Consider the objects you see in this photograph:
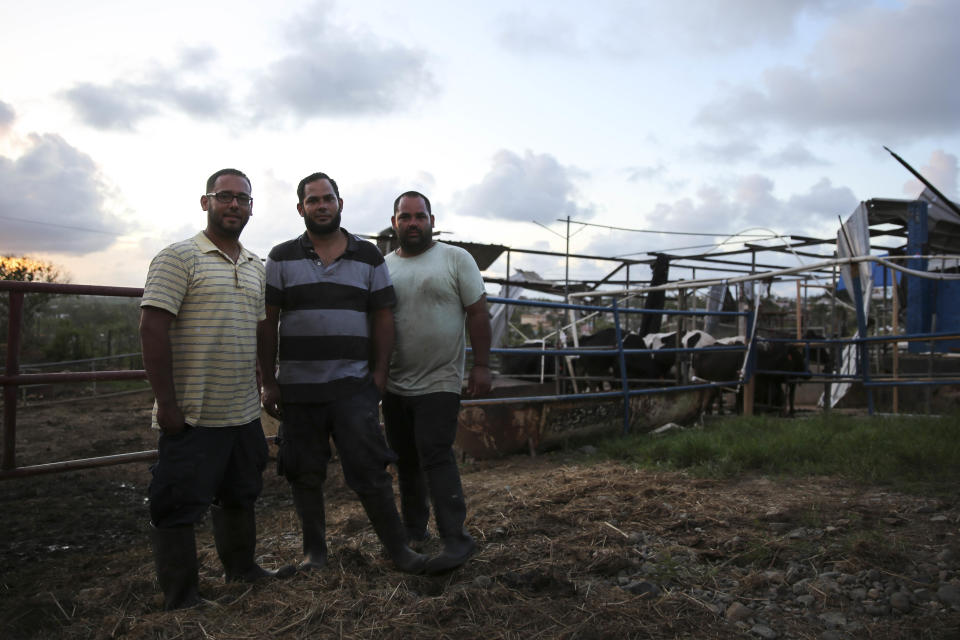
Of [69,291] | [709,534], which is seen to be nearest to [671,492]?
[709,534]

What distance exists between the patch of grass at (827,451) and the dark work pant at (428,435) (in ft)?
6.98

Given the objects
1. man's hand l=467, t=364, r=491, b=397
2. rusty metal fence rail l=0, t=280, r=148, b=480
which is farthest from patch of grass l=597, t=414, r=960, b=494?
rusty metal fence rail l=0, t=280, r=148, b=480

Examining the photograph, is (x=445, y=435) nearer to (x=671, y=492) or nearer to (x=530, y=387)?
(x=671, y=492)

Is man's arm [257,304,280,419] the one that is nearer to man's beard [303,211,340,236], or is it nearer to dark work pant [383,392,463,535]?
man's beard [303,211,340,236]

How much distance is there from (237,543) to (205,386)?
64cm

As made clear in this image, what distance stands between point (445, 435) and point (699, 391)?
4.73 meters

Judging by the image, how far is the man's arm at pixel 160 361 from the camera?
7.27ft

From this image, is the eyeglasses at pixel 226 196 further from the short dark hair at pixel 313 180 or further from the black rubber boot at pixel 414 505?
the black rubber boot at pixel 414 505

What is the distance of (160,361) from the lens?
2232 mm

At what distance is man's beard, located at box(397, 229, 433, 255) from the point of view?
2.91 metres

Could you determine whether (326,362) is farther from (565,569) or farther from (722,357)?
(722,357)

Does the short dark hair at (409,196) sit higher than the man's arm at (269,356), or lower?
higher

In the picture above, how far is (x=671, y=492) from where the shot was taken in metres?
3.71

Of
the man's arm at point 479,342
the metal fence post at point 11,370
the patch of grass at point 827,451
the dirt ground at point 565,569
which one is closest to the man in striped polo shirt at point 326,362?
the dirt ground at point 565,569
